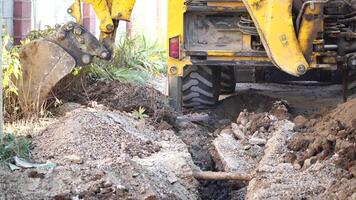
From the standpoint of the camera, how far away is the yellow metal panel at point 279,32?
8969mm

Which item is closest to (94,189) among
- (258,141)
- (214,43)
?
(258,141)

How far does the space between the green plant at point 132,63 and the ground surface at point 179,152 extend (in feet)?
5.04

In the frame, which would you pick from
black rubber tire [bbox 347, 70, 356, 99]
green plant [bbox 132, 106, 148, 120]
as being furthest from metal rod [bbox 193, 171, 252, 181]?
black rubber tire [bbox 347, 70, 356, 99]

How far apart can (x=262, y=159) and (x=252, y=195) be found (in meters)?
1.04

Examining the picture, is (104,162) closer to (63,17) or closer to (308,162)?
(308,162)

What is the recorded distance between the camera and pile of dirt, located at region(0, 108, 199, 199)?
21.9 feet

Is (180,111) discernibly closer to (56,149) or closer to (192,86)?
(192,86)

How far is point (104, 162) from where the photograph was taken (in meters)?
7.36

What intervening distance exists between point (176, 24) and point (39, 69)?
179 cm

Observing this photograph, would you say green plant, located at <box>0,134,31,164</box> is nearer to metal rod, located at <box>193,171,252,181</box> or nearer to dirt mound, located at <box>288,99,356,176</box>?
metal rod, located at <box>193,171,252,181</box>

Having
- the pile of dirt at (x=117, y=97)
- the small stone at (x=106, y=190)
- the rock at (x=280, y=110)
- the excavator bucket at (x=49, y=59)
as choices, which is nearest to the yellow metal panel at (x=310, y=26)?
the rock at (x=280, y=110)

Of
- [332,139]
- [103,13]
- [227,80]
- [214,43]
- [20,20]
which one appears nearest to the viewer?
[332,139]

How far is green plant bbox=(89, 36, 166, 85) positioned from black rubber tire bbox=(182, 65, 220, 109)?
1.82 meters

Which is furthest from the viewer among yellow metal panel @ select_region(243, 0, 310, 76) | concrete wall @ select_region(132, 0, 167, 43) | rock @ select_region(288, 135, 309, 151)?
concrete wall @ select_region(132, 0, 167, 43)
